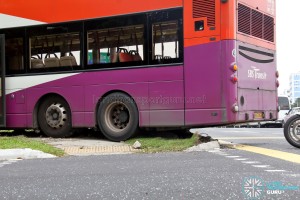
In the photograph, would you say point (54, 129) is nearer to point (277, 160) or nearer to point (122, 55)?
point (122, 55)

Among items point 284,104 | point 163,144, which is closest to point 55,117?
point 163,144

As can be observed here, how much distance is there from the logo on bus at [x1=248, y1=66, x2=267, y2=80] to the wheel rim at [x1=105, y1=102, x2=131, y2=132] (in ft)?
9.93

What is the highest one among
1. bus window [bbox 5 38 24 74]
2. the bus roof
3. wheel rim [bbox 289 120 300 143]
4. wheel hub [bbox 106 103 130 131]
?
the bus roof

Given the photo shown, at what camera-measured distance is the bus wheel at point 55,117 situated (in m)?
10.8

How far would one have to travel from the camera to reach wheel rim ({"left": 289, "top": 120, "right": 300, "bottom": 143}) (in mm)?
9133

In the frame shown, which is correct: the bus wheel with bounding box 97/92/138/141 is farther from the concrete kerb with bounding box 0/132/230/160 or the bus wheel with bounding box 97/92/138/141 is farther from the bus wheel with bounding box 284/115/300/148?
the bus wheel with bounding box 284/115/300/148

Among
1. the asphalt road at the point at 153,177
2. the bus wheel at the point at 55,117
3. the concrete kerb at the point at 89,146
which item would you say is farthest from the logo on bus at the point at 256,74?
the bus wheel at the point at 55,117

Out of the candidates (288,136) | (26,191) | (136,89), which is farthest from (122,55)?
(26,191)

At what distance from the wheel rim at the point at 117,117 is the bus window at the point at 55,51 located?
4.58 feet

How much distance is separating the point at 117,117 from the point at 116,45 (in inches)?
69.0

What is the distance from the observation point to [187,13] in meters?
9.40

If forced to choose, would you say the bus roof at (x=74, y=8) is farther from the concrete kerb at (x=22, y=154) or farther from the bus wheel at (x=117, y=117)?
the concrete kerb at (x=22, y=154)

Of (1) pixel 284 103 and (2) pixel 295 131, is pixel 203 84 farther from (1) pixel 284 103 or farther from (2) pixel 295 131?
(1) pixel 284 103

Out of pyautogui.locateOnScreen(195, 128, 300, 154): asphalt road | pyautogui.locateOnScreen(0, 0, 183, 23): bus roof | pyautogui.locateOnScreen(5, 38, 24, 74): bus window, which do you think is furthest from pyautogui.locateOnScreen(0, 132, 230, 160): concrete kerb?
pyautogui.locateOnScreen(0, 0, 183, 23): bus roof
